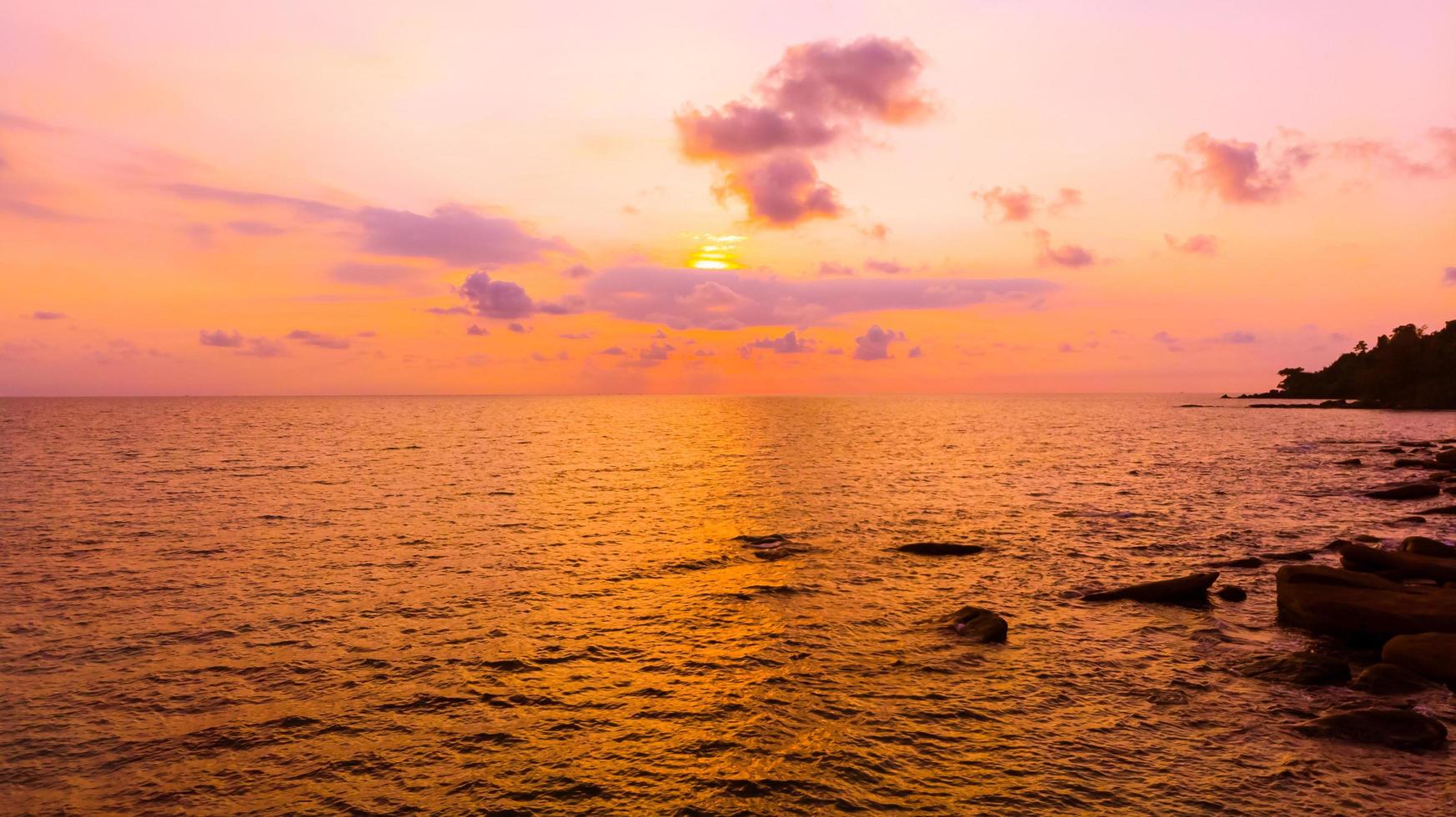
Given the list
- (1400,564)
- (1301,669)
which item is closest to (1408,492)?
(1400,564)

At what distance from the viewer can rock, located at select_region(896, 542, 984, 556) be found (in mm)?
38750

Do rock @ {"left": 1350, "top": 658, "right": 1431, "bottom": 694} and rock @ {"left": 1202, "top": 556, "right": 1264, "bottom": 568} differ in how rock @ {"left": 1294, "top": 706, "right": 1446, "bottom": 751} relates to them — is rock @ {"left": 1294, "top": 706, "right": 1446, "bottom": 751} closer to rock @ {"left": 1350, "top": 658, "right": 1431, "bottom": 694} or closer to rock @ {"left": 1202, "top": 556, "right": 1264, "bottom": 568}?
rock @ {"left": 1350, "top": 658, "right": 1431, "bottom": 694}

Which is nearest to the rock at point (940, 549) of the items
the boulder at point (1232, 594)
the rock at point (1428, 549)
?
the boulder at point (1232, 594)

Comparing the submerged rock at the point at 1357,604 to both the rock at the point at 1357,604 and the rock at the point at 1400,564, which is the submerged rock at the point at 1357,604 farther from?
the rock at the point at 1400,564

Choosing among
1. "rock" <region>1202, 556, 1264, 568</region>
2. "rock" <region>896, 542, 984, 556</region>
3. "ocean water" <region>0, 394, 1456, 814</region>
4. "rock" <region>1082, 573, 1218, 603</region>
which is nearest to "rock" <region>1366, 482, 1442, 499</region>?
"ocean water" <region>0, 394, 1456, 814</region>

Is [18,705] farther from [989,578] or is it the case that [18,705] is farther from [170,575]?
[989,578]

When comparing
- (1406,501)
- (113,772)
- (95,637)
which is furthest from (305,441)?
(1406,501)

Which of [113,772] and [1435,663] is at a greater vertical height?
[1435,663]

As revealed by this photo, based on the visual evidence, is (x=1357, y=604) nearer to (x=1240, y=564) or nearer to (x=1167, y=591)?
(x=1167, y=591)

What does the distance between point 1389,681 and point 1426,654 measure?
5.77 feet

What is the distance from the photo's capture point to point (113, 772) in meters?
16.2

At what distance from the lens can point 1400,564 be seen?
28594mm

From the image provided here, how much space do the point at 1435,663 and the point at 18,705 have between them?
38646 millimetres

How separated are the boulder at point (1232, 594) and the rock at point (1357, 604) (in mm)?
2427
